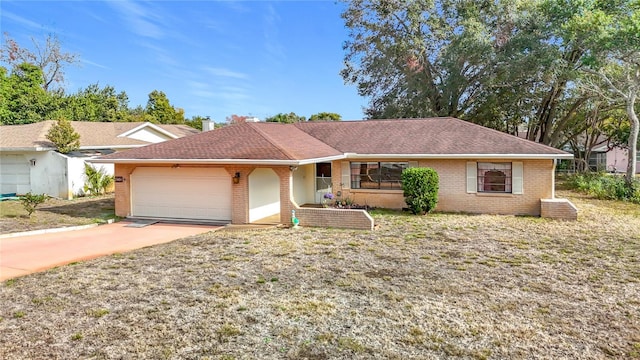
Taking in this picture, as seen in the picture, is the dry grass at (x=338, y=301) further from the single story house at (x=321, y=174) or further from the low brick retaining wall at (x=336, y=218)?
the single story house at (x=321, y=174)

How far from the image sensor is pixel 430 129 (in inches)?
695

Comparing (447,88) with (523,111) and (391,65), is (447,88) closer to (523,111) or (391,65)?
(391,65)

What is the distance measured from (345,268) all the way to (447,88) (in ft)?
66.3

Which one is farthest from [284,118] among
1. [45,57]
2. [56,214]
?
[56,214]

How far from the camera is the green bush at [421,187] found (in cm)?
1422

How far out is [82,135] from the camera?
2239cm

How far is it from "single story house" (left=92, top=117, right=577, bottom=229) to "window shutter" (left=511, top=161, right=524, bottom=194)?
3 centimetres

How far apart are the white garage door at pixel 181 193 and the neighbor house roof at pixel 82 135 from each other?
801 cm

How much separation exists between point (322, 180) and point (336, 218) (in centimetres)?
544

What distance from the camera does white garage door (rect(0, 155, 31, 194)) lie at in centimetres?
1991

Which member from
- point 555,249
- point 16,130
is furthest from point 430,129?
point 16,130

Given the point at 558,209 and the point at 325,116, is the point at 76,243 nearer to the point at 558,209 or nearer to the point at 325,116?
the point at 558,209

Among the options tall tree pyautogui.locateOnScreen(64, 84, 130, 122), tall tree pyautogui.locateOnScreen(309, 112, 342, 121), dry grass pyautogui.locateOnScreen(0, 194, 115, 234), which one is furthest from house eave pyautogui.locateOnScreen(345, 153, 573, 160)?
tall tree pyautogui.locateOnScreen(309, 112, 342, 121)

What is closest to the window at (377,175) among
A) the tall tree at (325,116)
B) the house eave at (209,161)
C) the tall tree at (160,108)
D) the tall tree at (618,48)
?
the house eave at (209,161)
